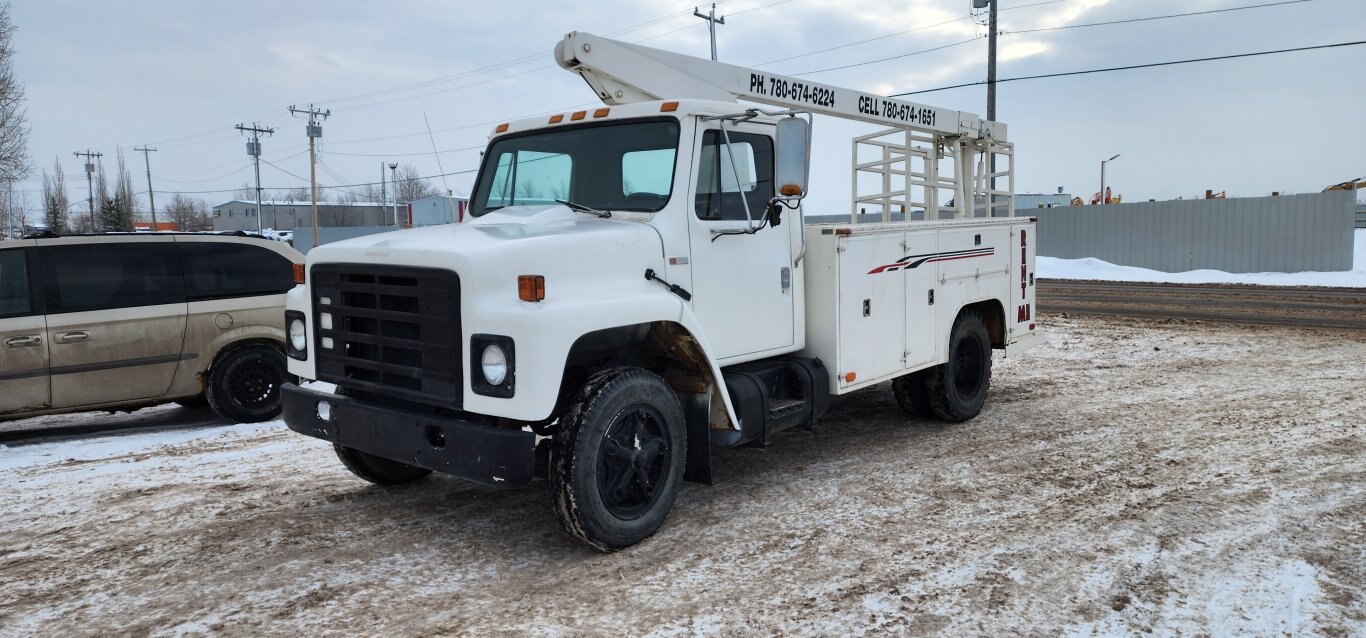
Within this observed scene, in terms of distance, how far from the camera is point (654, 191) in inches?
202

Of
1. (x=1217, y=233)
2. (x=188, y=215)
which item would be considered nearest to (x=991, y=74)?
(x=1217, y=233)

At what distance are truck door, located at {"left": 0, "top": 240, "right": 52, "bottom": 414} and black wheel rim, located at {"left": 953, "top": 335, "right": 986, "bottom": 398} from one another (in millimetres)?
7515

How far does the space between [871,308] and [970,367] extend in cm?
203

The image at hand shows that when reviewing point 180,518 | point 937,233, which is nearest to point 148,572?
point 180,518

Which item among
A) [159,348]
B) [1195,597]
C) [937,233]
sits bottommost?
[1195,597]

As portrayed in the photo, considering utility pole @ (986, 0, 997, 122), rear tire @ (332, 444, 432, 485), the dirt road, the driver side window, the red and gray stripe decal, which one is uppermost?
utility pole @ (986, 0, 997, 122)

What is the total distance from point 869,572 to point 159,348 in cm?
632

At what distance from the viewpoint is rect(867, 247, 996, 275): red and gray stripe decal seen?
6.51m

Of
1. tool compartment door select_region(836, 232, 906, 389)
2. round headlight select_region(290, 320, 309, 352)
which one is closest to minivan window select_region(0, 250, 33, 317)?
round headlight select_region(290, 320, 309, 352)

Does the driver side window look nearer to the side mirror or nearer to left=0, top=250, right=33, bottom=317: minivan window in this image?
the side mirror

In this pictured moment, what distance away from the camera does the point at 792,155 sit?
4.90 meters

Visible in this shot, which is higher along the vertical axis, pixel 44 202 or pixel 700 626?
pixel 44 202

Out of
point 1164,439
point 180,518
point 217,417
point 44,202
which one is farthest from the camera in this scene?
point 44,202

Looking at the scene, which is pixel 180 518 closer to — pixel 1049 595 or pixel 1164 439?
pixel 1049 595
